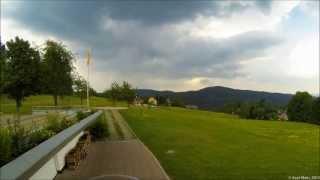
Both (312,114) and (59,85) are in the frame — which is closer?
(59,85)

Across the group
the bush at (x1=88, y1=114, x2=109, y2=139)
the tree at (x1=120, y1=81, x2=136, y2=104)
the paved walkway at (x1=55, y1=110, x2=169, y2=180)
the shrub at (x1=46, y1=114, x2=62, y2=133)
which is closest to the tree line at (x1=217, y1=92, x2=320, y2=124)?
the tree at (x1=120, y1=81, x2=136, y2=104)

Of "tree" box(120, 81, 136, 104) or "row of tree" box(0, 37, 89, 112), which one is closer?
"row of tree" box(0, 37, 89, 112)

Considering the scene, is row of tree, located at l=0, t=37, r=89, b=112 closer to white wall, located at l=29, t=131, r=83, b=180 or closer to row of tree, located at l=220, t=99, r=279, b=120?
white wall, located at l=29, t=131, r=83, b=180

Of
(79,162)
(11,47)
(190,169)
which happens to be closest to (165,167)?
(190,169)

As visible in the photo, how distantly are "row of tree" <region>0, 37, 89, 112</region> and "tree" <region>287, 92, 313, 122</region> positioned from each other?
82.0 metres

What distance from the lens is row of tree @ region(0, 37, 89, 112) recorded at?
1789 inches

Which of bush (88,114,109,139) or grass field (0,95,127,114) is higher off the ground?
grass field (0,95,127,114)

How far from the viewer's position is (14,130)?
33.5 feet

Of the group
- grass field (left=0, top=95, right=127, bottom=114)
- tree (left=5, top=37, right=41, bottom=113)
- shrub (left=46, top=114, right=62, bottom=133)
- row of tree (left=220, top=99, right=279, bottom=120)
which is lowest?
row of tree (left=220, top=99, right=279, bottom=120)

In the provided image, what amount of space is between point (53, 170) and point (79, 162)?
3053 mm

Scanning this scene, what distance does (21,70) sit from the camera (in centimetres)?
4559

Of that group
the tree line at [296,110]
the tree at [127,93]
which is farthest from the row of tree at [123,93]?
the tree line at [296,110]

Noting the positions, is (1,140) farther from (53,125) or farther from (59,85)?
(59,85)

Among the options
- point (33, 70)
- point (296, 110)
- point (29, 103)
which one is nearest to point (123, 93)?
point (29, 103)
